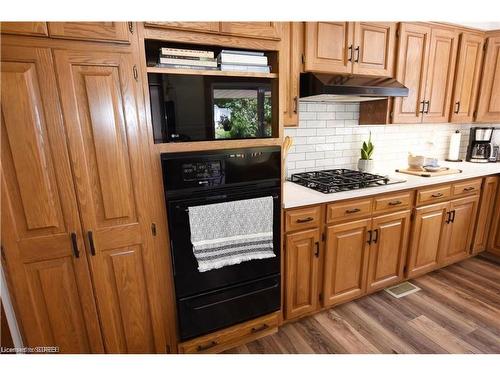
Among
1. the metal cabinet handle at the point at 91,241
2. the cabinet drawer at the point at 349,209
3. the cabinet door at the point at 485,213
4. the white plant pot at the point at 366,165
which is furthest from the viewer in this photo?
the cabinet door at the point at 485,213

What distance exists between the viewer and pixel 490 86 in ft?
8.83

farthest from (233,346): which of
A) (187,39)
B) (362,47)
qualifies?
(362,47)

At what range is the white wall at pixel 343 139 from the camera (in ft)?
7.52

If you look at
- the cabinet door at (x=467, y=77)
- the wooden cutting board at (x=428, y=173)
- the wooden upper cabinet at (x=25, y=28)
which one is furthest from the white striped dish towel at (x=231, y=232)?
the cabinet door at (x=467, y=77)

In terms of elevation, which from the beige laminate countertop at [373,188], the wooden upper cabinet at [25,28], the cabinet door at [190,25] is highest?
the cabinet door at [190,25]

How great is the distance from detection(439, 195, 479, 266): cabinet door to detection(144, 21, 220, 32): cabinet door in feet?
8.11

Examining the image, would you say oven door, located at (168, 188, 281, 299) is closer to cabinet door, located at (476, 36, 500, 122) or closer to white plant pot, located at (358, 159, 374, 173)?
white plant pot, located at (358, 159, 374, 173)

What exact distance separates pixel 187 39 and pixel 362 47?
1.41 metres

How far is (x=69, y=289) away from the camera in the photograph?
4.13 feet

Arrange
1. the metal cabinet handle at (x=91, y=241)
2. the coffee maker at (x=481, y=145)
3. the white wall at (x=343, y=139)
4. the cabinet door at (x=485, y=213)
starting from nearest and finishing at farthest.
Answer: the metal cabinet handle at (x=91, y=241) < the white wall at (x=343, y=139) < the cabinet door at (x=485, y=213) < the coffee maker at (x=481, y=145)

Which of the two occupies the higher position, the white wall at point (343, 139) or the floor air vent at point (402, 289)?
the white wall at point (343, 139)

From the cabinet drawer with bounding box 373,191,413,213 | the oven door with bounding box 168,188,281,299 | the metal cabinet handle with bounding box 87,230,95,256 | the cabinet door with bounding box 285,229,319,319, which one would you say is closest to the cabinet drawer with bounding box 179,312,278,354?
the cabinet door with bounding box 285,229,319,319

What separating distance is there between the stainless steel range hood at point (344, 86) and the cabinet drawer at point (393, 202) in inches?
30.3

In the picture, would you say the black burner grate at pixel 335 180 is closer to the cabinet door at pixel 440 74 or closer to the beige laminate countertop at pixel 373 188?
the beige laminate countertop at pixel 373 188
